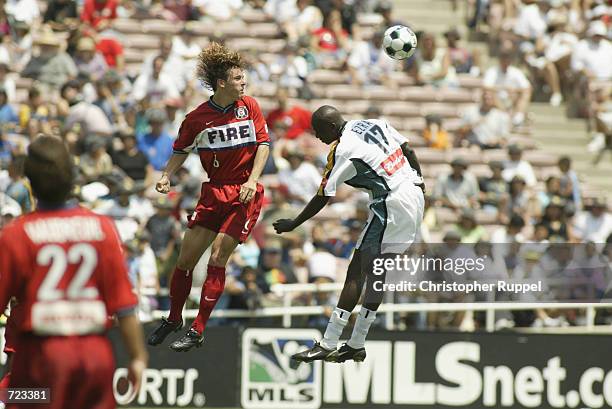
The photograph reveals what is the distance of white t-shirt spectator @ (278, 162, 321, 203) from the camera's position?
1795 cm

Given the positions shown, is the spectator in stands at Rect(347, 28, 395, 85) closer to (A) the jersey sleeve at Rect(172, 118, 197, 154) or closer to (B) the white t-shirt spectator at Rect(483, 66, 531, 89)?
(B) the white t-shirt spectator at Rect(483, 66, 531, 89)

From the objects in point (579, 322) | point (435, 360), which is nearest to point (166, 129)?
point (435, 360)

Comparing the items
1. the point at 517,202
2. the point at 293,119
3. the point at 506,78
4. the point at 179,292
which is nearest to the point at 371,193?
the point at 179,292

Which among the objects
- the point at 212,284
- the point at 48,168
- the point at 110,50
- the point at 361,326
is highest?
the point at 110,50

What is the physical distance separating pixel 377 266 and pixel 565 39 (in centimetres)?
1179

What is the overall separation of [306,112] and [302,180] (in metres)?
1.43

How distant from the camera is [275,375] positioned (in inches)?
653

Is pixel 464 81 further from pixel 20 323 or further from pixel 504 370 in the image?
pixel 20 323

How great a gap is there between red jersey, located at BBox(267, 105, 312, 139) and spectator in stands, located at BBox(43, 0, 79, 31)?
358cm

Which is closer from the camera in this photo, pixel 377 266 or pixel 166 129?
pixel 377 266

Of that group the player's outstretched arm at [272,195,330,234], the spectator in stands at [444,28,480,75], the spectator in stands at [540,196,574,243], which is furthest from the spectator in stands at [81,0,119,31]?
the player's outstretched arm at [272,195,330,234]

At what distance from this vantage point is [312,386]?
54.4 feet

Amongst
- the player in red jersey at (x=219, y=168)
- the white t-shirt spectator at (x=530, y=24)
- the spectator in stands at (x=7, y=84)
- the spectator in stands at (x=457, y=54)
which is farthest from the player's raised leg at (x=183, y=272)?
the white t-shirt spectator at (x=530, y=24)

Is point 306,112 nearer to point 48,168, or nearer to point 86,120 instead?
point 86,120
